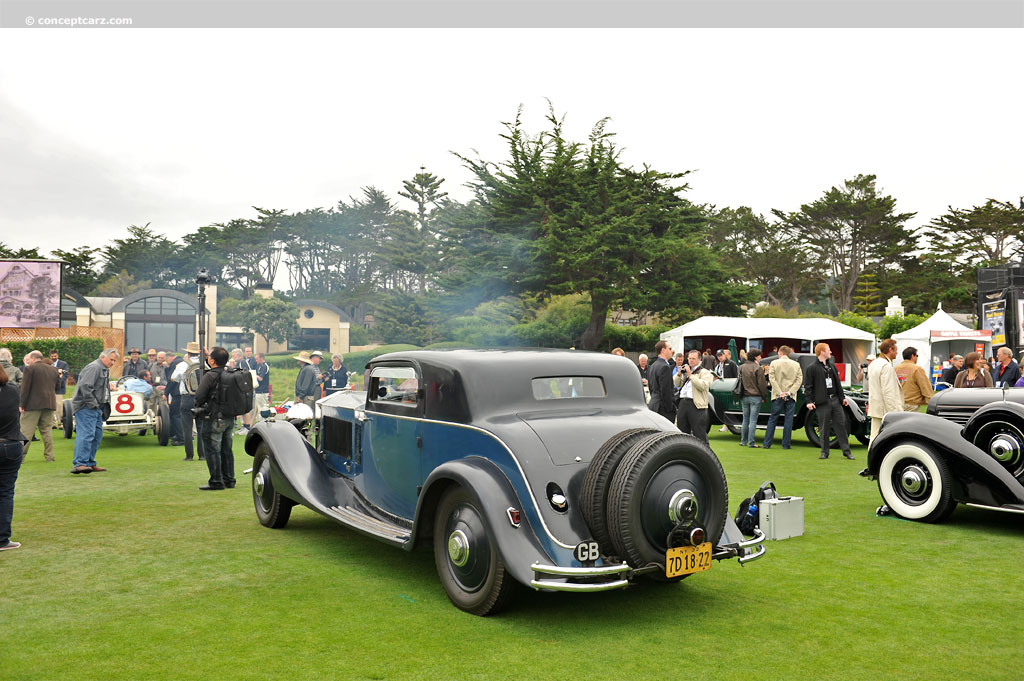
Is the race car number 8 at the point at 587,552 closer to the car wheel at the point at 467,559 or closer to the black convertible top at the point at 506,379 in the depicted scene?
the car wheel at the point at 467,559

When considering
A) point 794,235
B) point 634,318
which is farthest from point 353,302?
point 794,235

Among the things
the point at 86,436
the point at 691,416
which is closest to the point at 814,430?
the point at 691,416

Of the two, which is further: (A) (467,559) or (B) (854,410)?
(B) (854,410)

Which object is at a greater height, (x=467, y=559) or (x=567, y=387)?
(x=567, y=387)

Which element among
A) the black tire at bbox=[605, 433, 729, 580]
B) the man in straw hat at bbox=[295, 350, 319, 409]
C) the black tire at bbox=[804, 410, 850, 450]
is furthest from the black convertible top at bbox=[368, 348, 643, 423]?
Answer: the black tire at bbox=[804, 410, 850, 450]

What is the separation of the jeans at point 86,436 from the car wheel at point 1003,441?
10.1 metres

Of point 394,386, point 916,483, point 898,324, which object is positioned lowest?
point 916,483

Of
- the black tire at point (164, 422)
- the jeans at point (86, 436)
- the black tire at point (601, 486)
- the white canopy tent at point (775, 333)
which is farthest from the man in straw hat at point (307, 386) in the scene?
the white canopy tent at point (775, 333)

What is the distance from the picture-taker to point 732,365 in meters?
16.4

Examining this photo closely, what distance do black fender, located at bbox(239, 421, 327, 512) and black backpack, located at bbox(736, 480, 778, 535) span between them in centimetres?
296

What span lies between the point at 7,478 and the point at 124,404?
780 cm

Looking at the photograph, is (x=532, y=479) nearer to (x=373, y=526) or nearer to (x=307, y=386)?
(x=373, y=526)

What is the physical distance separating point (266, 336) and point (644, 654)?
52.9m

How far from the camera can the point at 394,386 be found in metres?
6.21
